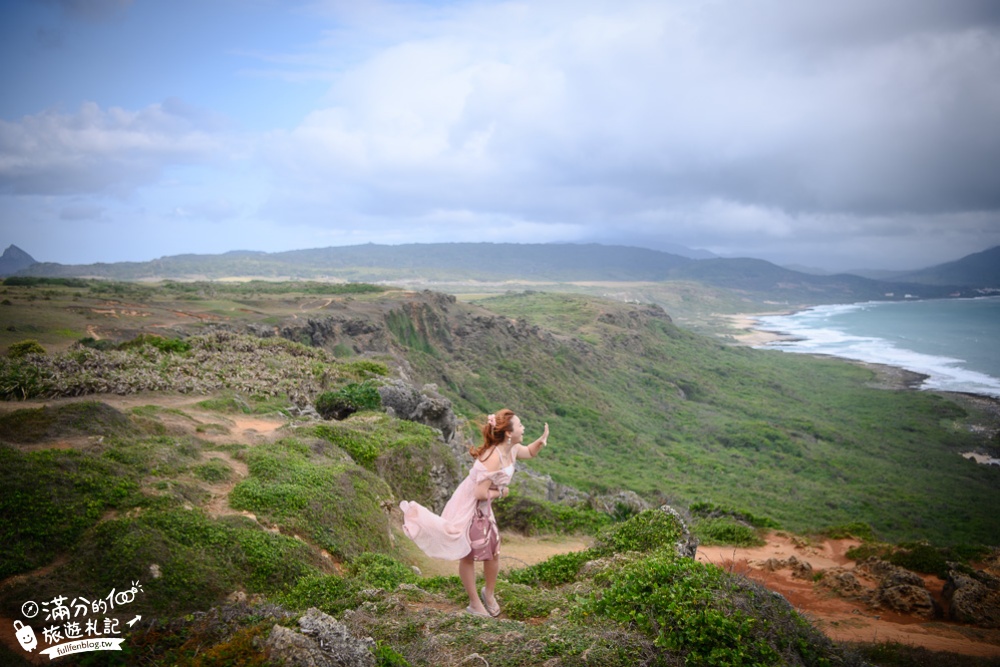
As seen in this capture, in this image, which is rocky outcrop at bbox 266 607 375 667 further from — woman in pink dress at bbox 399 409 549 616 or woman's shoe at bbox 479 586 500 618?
woman's shoe at bbox 479 586 500 618

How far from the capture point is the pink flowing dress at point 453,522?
6070 mm

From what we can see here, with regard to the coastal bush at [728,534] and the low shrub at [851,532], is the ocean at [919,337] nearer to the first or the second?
the low shrub at [851,532]

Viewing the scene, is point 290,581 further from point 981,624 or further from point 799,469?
point 799,469

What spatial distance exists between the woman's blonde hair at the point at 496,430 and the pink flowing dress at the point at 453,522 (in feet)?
0.55

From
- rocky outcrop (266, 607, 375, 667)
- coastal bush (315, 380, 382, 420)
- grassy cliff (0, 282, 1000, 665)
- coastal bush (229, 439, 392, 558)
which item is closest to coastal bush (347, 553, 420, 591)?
grassy cliff (0, 282, 1000, 665)

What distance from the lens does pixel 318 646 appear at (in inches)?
189

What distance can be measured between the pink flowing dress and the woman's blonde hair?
17cm

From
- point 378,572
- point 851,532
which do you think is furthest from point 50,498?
point 851,532

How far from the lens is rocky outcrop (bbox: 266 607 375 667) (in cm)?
458

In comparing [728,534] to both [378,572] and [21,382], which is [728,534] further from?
[21,382]

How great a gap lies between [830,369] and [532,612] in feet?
284

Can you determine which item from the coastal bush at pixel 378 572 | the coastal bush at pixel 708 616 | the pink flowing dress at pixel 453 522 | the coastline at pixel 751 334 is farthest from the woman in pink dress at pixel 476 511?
the coastline at pixel 751 334

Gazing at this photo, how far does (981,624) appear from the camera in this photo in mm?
10539

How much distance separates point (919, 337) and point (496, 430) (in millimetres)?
138020
